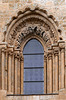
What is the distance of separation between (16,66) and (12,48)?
691mm

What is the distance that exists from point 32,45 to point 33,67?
0.88 m

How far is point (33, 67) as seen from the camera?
19250 mm

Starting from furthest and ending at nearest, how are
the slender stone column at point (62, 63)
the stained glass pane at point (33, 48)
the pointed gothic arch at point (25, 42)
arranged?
1. the stained glass pane at point (33, 48)
2. the pointed gothic arch at point (25, 42)
3. the slender stone column at point (62, 63)

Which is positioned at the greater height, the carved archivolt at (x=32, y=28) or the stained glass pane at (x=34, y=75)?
the carved archivolt at (x=32, y=28)

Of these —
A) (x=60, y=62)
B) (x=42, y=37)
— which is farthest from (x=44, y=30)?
(x=60, y=62)

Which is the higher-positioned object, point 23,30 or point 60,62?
point 23,30

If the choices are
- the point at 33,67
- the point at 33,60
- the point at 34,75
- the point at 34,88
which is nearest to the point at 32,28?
the point at 33,60

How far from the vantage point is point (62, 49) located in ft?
61.0

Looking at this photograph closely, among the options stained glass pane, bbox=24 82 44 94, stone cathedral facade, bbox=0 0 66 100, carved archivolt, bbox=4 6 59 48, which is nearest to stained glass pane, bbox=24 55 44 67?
stone cathedral facade, bbox=0 0 66 100

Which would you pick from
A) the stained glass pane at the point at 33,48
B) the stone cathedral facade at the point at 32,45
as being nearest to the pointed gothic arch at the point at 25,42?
the stone cathedral facade at the point at 32,45

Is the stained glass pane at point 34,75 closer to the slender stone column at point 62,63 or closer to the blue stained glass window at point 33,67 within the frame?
the blue stained glass window at point 33,67

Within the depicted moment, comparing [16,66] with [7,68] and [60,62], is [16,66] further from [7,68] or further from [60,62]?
[60,62]

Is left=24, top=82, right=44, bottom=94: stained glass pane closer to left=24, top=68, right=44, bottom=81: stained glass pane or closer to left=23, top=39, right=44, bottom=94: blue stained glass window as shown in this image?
left=23, top=39, right=44, bottom=94: blue stained glass window

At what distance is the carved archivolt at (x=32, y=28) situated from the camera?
19.1 meters
